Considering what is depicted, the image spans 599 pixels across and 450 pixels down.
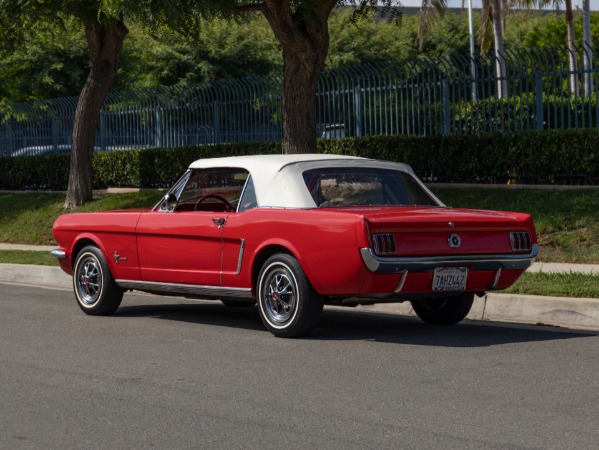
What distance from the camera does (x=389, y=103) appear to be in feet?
72.0

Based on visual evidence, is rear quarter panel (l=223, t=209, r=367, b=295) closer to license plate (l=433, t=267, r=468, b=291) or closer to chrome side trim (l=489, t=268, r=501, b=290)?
license plate (l=433, t=267, r=468, b=291)

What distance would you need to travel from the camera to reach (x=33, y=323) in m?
11.6

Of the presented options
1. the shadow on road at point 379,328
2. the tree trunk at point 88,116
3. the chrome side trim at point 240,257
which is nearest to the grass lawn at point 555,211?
the shadow on road at point 379,328

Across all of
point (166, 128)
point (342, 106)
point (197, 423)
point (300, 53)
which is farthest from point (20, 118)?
point (197, 423)

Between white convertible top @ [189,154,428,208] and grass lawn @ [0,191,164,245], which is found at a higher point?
white convertible top @ [189,154,428,208]

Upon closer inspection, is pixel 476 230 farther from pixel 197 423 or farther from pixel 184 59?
pixel 184 59

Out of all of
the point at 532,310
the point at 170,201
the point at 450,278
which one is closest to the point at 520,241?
the point at 450,278

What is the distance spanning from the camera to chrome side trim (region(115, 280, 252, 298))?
10.5 m

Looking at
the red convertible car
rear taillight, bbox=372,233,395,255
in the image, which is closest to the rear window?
the red convertible car

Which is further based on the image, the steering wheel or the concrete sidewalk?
the steering wheel

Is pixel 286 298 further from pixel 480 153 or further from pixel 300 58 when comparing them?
pixel 480 153

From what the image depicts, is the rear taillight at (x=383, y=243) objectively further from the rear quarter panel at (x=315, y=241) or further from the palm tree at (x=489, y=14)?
the palm tree at (x=489, y=14)

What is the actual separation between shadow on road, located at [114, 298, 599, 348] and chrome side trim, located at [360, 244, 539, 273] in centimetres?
60

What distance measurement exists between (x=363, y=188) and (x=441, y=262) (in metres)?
1.29
